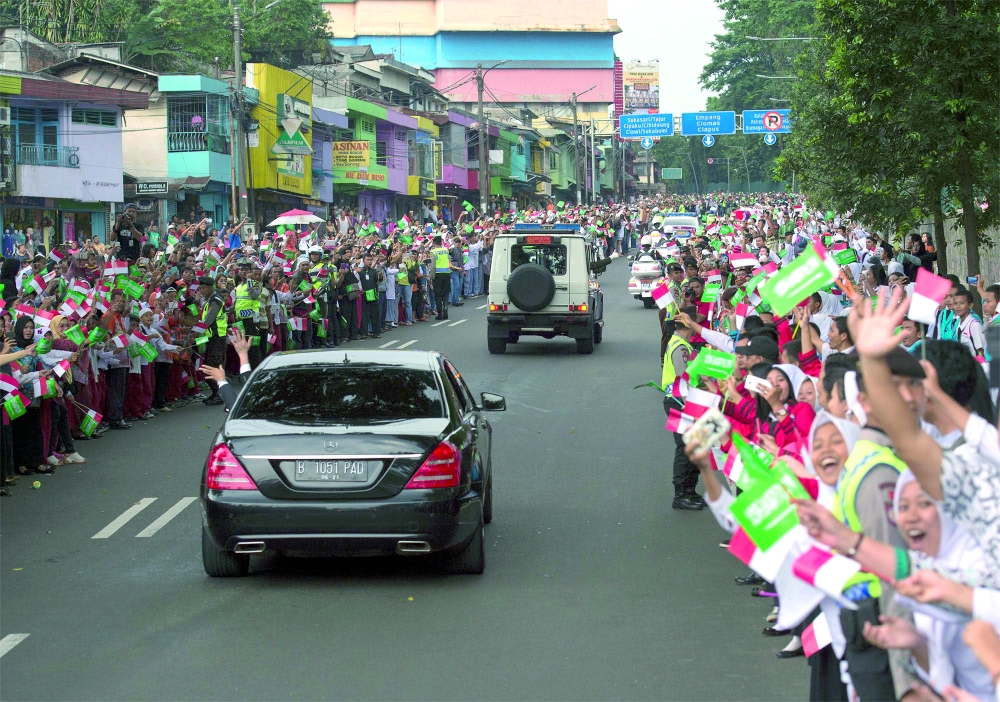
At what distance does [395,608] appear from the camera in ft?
25.9

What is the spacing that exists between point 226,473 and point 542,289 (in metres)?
16.0

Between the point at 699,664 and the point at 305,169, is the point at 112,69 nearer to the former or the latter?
the point at 305,169

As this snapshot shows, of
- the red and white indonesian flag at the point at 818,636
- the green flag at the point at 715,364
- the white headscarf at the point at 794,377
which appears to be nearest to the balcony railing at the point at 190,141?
the green flag at the point at 715,364

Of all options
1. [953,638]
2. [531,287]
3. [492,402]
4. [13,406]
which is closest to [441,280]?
[531,287]

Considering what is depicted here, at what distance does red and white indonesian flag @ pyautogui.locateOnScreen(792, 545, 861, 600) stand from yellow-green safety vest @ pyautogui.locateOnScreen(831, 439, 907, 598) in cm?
37

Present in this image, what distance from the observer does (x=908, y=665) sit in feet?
13.3

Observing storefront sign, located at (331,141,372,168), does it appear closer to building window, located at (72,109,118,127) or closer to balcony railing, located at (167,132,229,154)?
balcony railing, located at (167,132,229,154)

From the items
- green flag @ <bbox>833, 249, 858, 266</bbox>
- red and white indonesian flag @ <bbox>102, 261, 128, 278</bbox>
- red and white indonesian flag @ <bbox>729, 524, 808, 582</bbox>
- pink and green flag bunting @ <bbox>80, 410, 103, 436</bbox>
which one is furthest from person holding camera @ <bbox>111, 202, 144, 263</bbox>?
red and white indonesian flag @ <bbox>729, 524, 808, 582</bbox>

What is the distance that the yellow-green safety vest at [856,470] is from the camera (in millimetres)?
4293

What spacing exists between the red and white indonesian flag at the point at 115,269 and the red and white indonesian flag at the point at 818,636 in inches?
502

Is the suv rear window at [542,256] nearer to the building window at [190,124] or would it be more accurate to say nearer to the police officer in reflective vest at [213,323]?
the police officer in reflective vest at [213,323]

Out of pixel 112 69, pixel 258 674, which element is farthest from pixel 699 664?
pixel 112 69

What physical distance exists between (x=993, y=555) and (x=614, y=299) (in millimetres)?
35025

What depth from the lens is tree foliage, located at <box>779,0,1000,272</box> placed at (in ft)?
50.3
